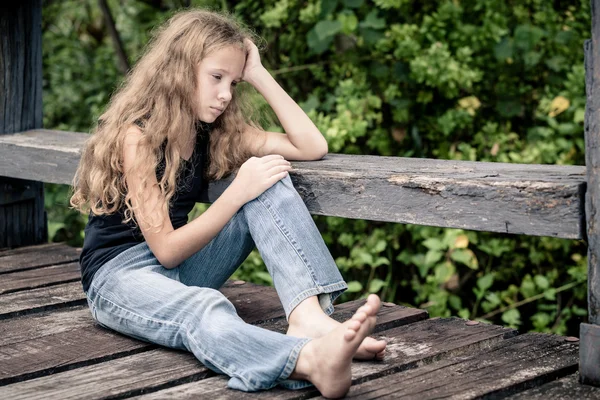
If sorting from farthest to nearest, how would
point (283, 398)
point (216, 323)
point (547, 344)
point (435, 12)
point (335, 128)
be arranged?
point (435, 12), point (335, 128), point (547, 344), point (216, 323), point (283, 398)

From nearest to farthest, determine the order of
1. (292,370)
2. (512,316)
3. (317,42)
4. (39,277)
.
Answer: (292,370), (39,277), (512,316), (317,42)

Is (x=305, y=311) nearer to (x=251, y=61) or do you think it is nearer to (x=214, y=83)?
(x=214, y=83)

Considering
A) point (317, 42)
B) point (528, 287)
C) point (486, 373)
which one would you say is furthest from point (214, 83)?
point (528, 287)

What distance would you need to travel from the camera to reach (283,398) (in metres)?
2.29

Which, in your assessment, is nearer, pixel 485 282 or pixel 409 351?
pixel 409 351

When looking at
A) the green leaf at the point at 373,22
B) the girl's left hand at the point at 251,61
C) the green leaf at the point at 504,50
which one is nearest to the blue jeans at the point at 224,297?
the girl's left hand at the point at 251,61

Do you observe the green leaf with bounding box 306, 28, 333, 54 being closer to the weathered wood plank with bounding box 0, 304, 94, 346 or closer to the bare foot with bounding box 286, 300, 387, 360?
the weathered wood plank with bounding box 0, 304, 94, 346

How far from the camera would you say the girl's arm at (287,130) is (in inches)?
122

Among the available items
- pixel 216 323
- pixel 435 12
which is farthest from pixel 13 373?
pixel 435 12

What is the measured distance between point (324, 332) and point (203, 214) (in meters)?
0.53

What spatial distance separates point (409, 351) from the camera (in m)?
2.69

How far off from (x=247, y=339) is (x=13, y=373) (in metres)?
0.65

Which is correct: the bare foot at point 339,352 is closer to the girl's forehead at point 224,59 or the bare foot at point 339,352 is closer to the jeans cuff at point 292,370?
the jeans cuff at point 292,370

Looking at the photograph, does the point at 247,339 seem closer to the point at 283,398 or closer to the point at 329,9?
the point at 283,398
